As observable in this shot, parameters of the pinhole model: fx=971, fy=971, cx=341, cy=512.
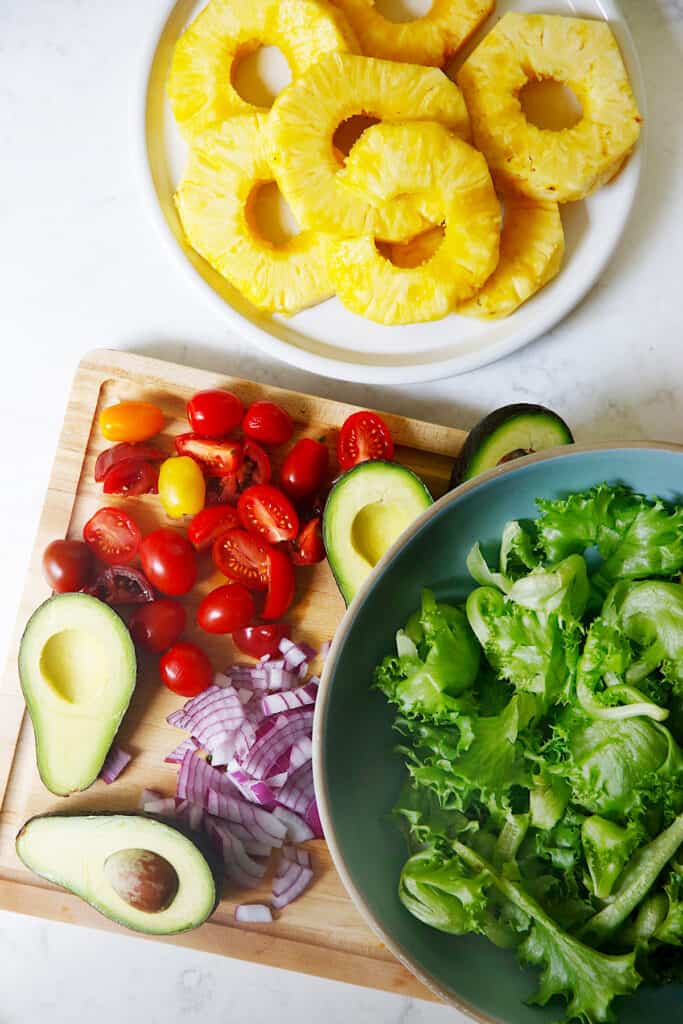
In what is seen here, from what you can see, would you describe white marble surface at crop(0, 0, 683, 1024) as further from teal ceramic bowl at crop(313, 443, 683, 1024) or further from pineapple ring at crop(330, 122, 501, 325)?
teal ceramic bowl at crop(313, 443, 683, 1024)

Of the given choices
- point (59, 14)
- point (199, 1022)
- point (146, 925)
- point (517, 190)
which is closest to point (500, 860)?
point (146, 925)

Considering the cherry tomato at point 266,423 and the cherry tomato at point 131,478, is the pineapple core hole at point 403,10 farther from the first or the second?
the cherry tomato at point 131,478

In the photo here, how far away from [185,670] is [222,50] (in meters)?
1.08

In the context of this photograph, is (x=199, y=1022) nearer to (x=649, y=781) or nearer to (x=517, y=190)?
(x=649, y=781)

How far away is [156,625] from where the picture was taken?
1.65 m

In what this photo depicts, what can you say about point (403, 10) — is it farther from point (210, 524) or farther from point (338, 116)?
point (210, 524)

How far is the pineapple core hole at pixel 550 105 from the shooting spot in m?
1.79

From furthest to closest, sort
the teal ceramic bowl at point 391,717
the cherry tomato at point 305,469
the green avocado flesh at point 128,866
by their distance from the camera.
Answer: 1. the cherry tomato at point 305,469
2. the green avocado flesh at point 128,866
3. the teal ceramic bowl at point 391,717

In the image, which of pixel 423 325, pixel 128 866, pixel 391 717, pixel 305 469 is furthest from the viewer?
pixel 423 325

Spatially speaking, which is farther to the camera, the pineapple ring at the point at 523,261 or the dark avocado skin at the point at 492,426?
the pineapple ring at the point at 523,261

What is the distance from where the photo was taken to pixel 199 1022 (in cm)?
181

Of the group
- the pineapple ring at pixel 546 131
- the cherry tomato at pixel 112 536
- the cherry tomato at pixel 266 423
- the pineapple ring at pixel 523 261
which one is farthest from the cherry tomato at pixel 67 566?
the pineapple ring at pixel 546 131

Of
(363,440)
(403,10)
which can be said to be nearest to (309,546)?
(363,440)

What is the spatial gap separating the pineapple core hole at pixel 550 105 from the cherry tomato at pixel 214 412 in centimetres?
77
